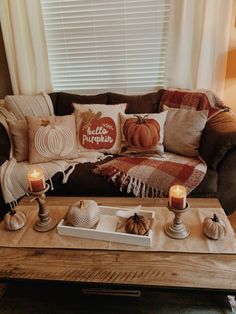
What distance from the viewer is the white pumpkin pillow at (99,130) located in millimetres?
2092

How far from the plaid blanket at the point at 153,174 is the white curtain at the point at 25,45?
1150 millimetres

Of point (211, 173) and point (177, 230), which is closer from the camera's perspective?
point (177, 230)

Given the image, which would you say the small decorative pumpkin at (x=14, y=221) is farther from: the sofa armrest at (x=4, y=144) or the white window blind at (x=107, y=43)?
the white window blind at (x=107, y=43)

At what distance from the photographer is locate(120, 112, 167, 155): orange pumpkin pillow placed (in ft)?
6.47

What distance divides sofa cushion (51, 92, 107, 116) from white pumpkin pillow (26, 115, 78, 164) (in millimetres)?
278

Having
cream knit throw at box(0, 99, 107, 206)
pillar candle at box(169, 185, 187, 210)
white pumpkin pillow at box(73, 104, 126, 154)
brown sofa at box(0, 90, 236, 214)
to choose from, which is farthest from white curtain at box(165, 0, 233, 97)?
pillar candle at box(169, 185, 187, 210)

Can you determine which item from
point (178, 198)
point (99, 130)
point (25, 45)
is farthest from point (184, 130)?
point (25, 45)

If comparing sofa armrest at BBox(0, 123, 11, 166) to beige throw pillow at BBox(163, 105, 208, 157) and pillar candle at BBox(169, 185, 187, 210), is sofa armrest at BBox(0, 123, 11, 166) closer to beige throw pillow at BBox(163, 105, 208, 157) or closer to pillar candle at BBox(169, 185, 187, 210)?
beige throw pillow at BBox(163, 105, 208, 157)

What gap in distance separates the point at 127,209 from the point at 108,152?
834 mm

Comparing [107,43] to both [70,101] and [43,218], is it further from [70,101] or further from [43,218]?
[43,218]

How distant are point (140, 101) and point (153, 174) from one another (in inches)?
29.9

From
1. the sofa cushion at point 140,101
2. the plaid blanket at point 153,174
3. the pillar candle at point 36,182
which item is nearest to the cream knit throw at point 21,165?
the plaid blanket at point 153,174

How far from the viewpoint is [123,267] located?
3.40ft

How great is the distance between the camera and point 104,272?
1021mm
